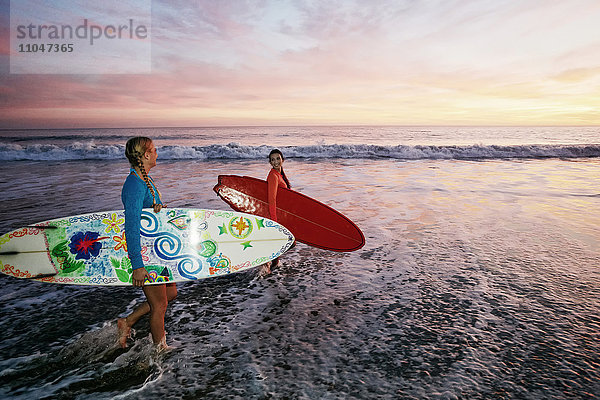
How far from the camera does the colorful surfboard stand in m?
3.07

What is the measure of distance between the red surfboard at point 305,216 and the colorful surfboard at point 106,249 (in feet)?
5.99

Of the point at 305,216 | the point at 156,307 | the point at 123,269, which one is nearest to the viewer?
the point at 156,307

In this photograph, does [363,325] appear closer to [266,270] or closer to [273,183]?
[266,270]

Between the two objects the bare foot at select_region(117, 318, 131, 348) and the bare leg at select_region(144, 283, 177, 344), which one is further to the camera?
the bare foot at select_region(117, 318, 131, 348)

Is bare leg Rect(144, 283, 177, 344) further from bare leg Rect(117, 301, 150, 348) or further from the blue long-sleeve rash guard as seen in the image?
the blue long-sleeve rash guard

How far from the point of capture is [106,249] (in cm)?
317

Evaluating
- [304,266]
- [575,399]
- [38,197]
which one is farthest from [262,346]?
[38,197]

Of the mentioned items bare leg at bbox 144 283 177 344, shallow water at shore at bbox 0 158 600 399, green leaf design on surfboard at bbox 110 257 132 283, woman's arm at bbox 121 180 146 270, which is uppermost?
woman's arm at bbox 121 180 146 270

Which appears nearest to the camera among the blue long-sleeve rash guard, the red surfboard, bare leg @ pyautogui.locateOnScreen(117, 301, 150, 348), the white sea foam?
the blue long-sleeve rash guard

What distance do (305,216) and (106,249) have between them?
271 centimetres

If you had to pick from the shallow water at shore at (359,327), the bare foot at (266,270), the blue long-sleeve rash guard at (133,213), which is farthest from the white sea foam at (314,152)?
the blue long-sleeve rash guard at (133,213)

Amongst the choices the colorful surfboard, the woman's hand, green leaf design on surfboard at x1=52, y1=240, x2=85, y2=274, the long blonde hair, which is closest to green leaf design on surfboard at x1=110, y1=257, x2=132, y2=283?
the colorful surfboard

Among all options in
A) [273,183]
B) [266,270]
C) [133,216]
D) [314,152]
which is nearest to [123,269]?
[133,216]

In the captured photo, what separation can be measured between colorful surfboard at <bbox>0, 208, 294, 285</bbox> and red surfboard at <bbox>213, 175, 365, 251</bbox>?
5.99 ft
